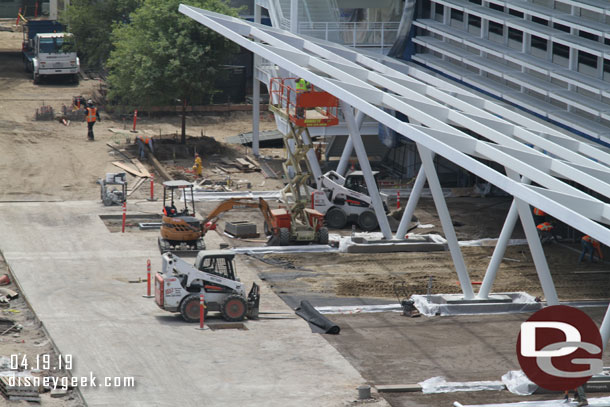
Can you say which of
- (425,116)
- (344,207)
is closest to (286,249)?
(344,207)

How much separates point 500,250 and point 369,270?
5.76 meters

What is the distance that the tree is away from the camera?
1907 inches

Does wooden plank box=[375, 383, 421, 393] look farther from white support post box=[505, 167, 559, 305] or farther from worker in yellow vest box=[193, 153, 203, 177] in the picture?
worker in yellow vest box=[193, 153, 203, 177]

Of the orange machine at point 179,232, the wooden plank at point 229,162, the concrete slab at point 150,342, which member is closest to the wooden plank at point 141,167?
the wooden plank at point 229,162

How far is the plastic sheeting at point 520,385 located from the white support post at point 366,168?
12418 millimetres

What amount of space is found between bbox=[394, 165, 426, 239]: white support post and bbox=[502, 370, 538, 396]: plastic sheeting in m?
11.8

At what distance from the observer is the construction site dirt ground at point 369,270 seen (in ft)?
81.3

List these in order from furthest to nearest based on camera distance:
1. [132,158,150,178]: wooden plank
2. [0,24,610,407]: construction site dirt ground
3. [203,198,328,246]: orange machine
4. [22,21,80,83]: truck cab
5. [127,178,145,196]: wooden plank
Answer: [22,21,80,83]: truck cab < [132,158,150,178]: wooden plank < [127,178,145,196]: wooden plank < [203,198,328,246]: orange machine < [0,24,610,407]: construction site dirt ground

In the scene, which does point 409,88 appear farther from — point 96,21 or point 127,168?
point 96,21

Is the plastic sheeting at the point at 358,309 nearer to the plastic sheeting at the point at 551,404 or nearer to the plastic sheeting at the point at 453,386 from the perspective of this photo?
the plastic sheeting at the point at 453,386

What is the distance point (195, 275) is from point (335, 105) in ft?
31.7

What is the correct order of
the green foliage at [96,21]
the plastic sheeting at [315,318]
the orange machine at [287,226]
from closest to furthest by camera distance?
the plastic sheeting at [315,318] < the orange machine at [287,226] < the green foliage at [96,21]

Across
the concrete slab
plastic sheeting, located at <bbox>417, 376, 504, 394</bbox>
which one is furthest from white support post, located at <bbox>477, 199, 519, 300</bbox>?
plastic sheeting, located at <bbox>417, 376, 504, 394</bbox>

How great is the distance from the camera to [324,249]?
1387 inches
